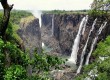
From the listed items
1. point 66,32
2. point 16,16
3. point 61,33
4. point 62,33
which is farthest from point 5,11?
point 61,33

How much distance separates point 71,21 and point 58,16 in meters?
16.3

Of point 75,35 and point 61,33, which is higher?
point 61,33

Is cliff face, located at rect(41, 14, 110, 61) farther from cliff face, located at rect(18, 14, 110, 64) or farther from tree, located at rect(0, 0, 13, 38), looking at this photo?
tree, located at rect(0, 0, 13, 38)

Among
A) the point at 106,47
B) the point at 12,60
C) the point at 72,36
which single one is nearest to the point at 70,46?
the point at 72,36

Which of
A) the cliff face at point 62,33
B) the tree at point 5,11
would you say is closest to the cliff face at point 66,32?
the cliff face at point 62,33

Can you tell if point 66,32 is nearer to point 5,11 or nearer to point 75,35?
point 75,35

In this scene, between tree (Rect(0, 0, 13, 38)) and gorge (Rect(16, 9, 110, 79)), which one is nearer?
tree (Rect(0, 0, 13, 38))

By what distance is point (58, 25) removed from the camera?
9569 centimetres

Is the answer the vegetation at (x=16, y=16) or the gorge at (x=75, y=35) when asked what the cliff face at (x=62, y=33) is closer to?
the gorge at (x=75, y=35)

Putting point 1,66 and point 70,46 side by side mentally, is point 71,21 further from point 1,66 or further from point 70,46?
point 1,66

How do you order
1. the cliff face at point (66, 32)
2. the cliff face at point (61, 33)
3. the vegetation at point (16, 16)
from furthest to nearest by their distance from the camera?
1. the vegetation at point (16, 16)
2. the cliff face at point (61, 33)
3. the cliff face at point (66, 32)

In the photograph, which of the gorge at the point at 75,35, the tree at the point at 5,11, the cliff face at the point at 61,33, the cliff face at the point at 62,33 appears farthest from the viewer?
the cliff face at the point at 62,33

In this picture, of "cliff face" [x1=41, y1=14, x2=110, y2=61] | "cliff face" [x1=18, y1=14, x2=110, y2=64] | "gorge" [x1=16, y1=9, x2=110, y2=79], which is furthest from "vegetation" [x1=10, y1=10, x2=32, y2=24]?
"cliff face" [x1=41, y1=14, x2=110, y2=61]

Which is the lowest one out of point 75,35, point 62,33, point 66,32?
point 75,35
